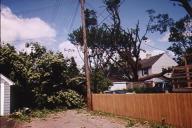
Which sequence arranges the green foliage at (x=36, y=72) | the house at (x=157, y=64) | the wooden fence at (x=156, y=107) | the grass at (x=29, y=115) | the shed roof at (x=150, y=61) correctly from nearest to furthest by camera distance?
the wooden fence at (x=156, y=107) → the grass at (x=29, y=115) → the green foliage at (x=36, y=72) → the house at (x=157, y=64) → the shed roof at (x=150, y=61)

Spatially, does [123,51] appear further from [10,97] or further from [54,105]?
[10,97]

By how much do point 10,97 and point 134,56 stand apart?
1016 inches

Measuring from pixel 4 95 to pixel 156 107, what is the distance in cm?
1228

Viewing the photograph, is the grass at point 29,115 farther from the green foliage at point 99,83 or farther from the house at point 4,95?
the green foliage at point 99,83

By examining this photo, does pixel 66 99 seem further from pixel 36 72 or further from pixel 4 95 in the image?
pixel 4 95

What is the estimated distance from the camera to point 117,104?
20.0 meters

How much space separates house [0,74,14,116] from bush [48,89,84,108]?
404 centimetres

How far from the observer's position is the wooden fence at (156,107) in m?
12.8

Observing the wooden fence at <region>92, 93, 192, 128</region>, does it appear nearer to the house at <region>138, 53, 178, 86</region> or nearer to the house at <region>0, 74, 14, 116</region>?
the house at <region>0, 74, 14, 116</region>

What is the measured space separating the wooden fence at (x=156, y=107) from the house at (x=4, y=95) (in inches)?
295

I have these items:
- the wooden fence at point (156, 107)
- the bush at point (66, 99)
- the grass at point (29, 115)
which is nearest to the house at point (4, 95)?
the grass at point (29, 115)

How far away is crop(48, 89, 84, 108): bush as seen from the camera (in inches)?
1003

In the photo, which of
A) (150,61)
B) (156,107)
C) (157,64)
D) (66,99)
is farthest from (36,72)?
(150,61)

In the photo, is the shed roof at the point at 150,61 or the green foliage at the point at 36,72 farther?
the shed roof at the point at 150,61
